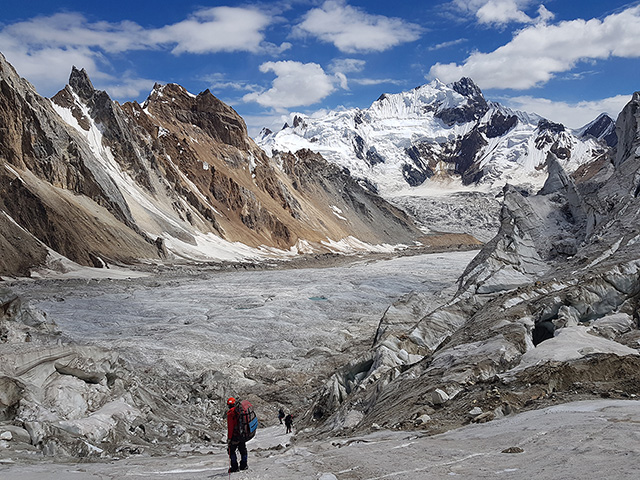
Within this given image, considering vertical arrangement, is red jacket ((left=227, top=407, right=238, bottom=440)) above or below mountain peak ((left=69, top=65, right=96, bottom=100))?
below

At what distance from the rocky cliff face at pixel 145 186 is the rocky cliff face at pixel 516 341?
139 feet

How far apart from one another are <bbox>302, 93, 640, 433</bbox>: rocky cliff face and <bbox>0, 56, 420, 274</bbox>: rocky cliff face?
42221 mm

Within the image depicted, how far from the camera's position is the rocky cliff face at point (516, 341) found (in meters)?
10.6

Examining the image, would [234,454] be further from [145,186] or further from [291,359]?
[145,186]

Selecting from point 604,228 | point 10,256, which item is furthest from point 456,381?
point 10,256

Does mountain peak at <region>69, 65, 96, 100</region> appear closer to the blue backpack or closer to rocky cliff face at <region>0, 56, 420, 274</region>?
rocky cliff face at <region>0, 56, 420, 274</region>

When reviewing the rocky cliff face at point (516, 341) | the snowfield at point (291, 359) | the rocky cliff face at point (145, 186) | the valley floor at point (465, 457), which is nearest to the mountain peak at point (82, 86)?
the rocky cliff face at point (145, 186)

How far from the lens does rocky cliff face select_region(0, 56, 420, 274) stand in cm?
6006

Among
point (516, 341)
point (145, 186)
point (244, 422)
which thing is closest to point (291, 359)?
point (516, 341)

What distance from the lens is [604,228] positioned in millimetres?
28281

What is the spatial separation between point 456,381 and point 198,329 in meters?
22.0

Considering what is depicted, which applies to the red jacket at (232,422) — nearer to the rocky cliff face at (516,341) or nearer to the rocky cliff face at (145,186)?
the rocky cliff face at (516,341)

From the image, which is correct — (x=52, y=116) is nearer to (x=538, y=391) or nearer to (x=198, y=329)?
(x=198, y=329)

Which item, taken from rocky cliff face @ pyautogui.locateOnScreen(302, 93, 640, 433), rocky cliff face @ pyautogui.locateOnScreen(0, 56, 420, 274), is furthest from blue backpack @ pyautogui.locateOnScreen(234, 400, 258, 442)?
rocky cliff face @ pyautogui.locateOnScreen(0, 56, 420, 274)
